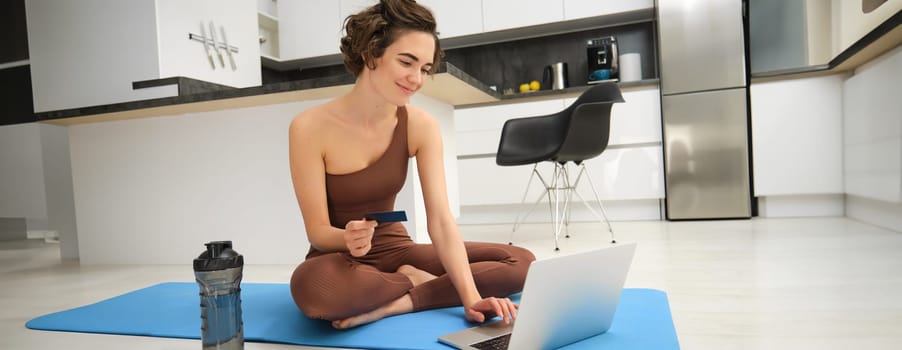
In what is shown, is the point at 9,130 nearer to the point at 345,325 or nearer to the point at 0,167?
the point at 0,167

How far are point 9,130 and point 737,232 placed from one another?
5.98 metres

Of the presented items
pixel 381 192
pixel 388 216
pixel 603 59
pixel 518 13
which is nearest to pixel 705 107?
pixel 603 59

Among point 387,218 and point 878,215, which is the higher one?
point 387,218

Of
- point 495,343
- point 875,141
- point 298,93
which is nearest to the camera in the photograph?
point 495,343

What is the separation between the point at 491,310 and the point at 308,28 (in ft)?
15.6

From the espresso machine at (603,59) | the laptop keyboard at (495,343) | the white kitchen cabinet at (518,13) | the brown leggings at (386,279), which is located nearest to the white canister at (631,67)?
the espresso machine at (603,59)

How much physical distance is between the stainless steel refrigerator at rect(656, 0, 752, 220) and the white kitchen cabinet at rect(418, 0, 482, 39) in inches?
61.4

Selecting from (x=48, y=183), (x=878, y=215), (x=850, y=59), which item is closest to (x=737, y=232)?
(x=878, y=215)

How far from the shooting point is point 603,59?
4512 mm

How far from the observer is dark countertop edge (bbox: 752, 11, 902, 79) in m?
2.54

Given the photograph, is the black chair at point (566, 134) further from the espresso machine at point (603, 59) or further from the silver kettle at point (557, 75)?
the silver kettle at point (557, 75)

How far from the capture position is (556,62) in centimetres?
509

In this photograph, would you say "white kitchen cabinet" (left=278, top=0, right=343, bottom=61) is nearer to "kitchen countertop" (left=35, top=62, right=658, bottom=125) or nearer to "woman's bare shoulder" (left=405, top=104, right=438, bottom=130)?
"kitchen countertop" (left=35, top=62, right=658, bottom=125)

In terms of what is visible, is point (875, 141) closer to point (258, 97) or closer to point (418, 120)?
point (418, 120)
